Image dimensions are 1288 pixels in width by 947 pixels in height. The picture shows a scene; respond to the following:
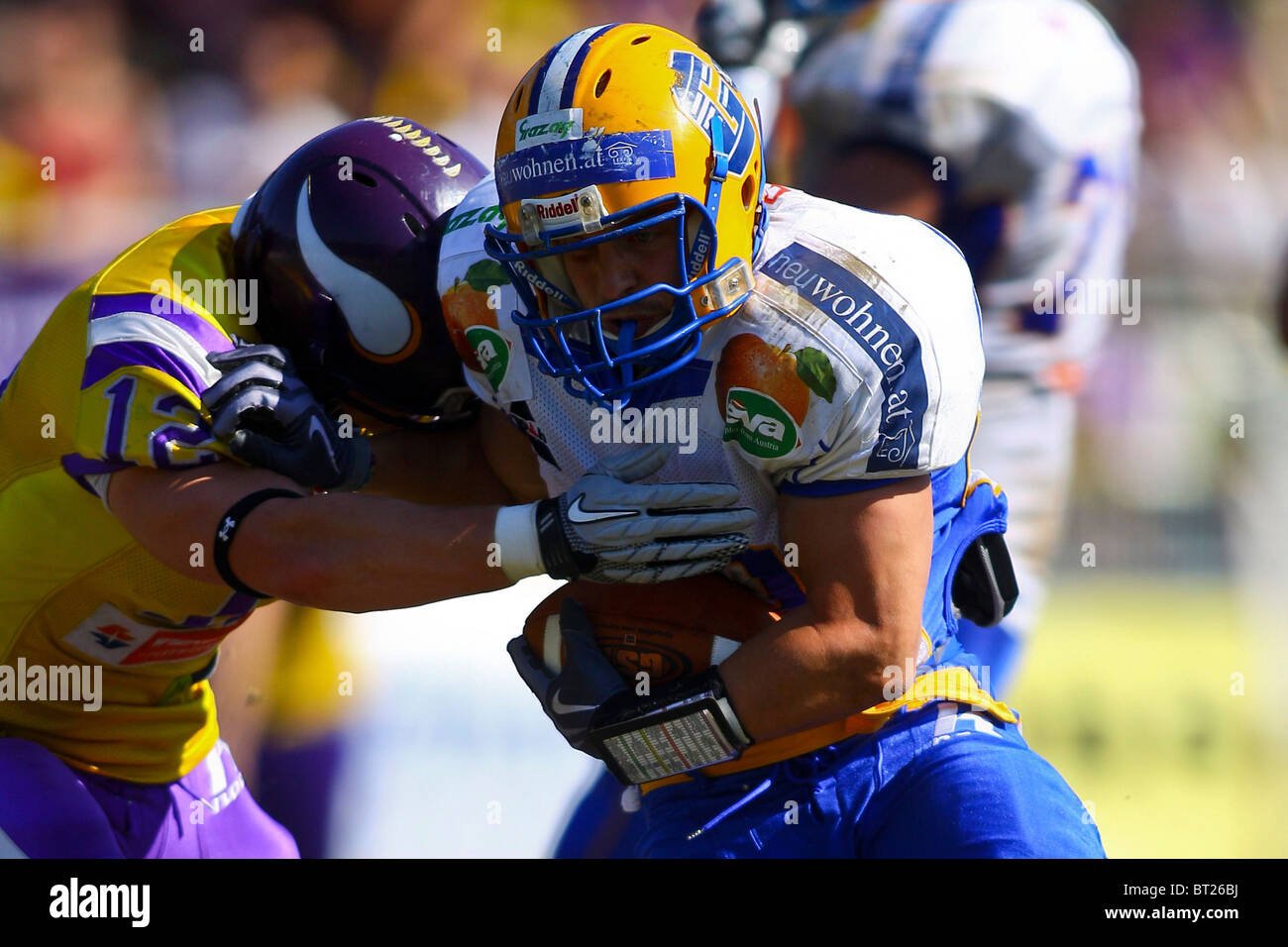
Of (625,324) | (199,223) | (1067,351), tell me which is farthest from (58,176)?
(1067,351)

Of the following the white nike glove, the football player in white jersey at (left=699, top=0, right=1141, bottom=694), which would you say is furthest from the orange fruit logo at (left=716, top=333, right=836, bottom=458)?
the football player in white jersey at (left=699, top=0, right=1141, bottom=694)

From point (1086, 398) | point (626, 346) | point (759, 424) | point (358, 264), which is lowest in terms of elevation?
point (1086, 398)

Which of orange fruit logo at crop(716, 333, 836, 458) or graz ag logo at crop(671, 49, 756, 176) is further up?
graz ag logo at crop(671, 49, 756, 176)

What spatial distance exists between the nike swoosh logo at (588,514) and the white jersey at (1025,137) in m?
2.46

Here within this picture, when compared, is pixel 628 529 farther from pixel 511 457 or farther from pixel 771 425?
pixel 511 457

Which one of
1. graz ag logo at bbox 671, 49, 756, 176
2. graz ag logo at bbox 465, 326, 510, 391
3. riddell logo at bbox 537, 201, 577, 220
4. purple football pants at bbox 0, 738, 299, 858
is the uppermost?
graz ag logo at bbox 671, 49, 756, 176

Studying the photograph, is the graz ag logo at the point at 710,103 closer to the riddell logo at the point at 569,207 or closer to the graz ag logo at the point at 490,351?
the riddell logo at the point at 569,207

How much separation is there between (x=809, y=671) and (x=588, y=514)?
0.41 metres

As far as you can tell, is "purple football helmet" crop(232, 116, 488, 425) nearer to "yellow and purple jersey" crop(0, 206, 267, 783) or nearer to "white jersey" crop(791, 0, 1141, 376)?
"yellow and purple jersey" crop(0, 206, 267, 783)

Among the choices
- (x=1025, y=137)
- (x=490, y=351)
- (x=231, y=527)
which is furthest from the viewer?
(x=1025, y=137)

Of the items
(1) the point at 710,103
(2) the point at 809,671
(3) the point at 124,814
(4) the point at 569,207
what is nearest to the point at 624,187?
(4) the point at 569,207

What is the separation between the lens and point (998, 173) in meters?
4.21

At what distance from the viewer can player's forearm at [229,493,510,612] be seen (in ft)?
7.29

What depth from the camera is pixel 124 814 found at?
2928mm
